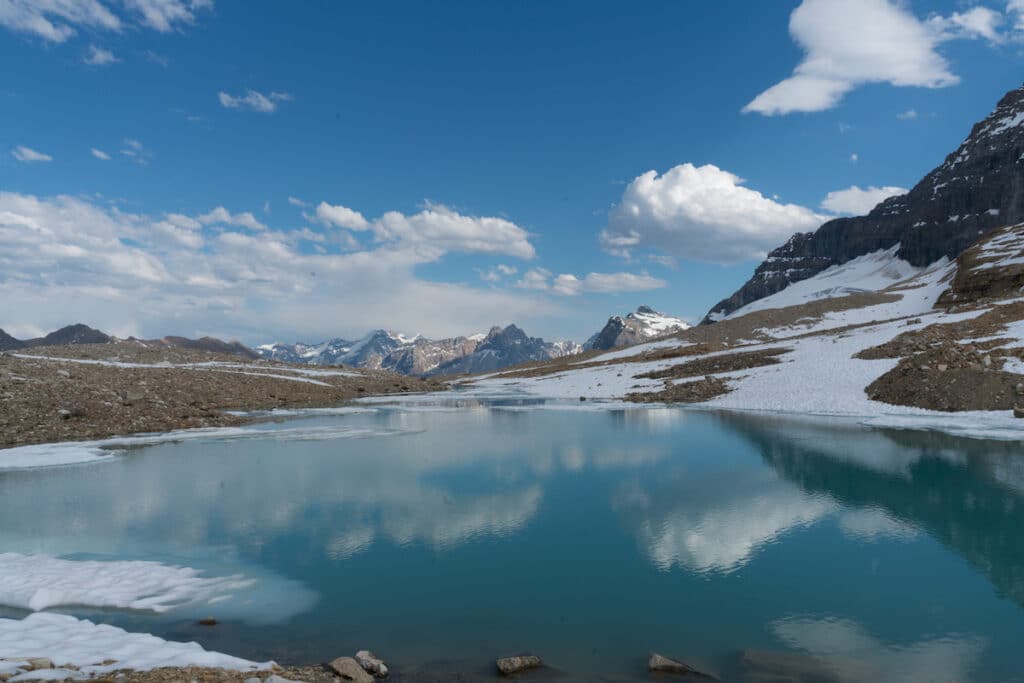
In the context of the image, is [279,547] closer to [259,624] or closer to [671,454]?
[259,624]

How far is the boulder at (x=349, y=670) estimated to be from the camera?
7.90 meters

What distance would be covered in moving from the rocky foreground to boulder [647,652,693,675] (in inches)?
1302

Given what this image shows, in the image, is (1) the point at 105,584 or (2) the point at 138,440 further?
(2) the point at 138,440

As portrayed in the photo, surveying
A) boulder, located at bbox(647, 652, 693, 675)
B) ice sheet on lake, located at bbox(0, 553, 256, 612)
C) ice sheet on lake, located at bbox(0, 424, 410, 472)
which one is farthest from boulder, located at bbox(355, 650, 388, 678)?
ice sheet on lake, located at bbox(0, 424, 410, 472)

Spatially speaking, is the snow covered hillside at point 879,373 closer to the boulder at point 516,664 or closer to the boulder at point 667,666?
the boulder at point 667,666

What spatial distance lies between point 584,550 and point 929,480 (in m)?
14.3

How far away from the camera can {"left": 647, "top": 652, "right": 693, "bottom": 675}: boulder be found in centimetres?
812

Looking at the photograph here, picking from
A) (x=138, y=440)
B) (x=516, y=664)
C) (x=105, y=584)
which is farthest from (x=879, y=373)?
(x=138, y=440)

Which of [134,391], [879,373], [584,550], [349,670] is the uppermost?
[879,373]

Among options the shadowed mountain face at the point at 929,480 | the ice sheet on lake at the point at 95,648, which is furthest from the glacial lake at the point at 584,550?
the ice sheet on lake at the point at 95,648

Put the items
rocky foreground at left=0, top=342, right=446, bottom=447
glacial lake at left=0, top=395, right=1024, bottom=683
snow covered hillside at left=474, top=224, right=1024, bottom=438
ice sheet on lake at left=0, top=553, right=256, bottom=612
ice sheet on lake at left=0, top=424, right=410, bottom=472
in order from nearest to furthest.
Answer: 1. glacial lake at left=0, top=395, right=1024, bottom=683
2. ice sheet on lake at left=0, top=553, right=256, bottom=612
3. ice sheet on lake at left=0, top=424, right=410, bottom=472
4. rocky foreground at left=0, top=342, right=446, bottom=447
5. snow covered hillside at left=474, top=224, right=1024, bottom=438

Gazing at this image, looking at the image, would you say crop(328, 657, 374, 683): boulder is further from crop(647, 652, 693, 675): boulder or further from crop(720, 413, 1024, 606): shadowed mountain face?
crop(720, 413, 1024, 606): shadowed mountain face

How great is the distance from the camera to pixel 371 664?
8258 millimetres

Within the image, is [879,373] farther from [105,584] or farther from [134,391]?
[134,391]
